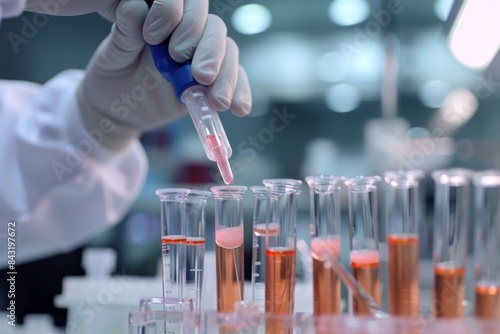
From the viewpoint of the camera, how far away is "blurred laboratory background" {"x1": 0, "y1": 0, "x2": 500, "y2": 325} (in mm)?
3424

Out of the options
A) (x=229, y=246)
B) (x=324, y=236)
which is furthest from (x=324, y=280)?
(x=229, y=246)

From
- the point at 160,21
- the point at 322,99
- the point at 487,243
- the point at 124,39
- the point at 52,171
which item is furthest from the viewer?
the point at 322,99

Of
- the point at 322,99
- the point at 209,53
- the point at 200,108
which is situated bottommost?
the point at 200,108

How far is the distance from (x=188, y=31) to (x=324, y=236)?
60cm

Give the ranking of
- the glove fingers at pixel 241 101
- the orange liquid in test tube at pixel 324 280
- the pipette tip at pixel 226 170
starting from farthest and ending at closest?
the glove fingers at pixel 241 101 < the pipette tip at pixel 226 170 < the orange liquid in test tube at pixel 324 280

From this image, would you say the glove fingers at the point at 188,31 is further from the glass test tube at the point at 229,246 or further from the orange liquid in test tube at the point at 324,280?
the orange liquid in test tube at the point at 324,280

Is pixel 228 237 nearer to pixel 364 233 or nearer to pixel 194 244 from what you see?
pixel 194 244

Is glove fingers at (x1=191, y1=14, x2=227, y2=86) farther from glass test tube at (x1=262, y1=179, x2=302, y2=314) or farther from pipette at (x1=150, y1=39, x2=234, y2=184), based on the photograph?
glass test tube at (x1=262, y1=179, x2=302, y2=314)

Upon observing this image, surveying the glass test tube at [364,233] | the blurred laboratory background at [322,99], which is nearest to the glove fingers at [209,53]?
the glass test tube at [364,233]

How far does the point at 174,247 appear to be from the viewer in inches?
39.8

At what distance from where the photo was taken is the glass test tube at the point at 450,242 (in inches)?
34.9

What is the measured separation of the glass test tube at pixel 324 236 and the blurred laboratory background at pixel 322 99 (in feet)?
7.96

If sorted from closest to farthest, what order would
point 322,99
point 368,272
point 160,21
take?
1. point 368,272
2. point 160,21
3. point 322,99

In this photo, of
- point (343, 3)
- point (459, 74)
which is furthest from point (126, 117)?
point (459, 74)
